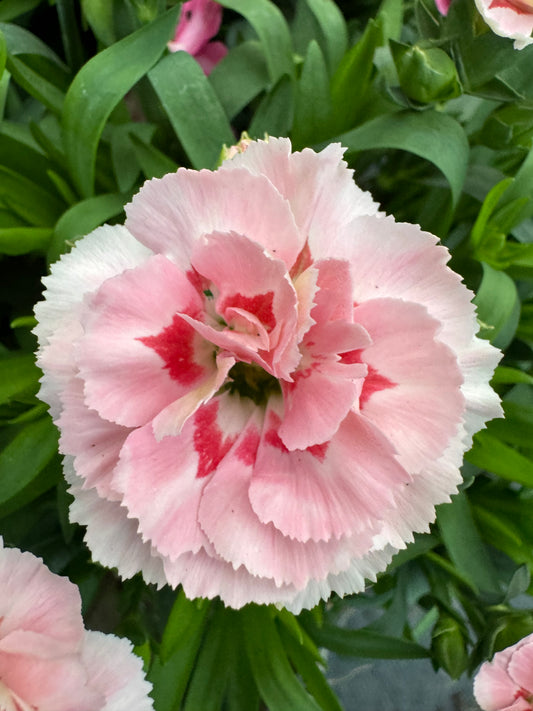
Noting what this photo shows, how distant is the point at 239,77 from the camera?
2.08 ft

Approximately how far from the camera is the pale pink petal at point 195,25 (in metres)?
0.65

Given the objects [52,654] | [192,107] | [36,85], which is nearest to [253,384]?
[52,654]

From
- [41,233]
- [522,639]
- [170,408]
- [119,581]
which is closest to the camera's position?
[170,408]

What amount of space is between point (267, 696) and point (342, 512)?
1.14ft

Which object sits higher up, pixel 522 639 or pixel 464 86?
pixel 464 86

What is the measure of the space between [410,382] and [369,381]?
0.8 inches

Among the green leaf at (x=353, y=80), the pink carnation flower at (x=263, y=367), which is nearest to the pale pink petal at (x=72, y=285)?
the pink carnation flower at (x=263, y=367)

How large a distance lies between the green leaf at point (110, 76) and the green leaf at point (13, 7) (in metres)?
0.19

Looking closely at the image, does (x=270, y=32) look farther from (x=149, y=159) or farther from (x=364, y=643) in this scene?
(x=364, y=643)

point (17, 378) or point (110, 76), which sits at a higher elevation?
point (110, 76)

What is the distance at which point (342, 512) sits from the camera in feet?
1.11

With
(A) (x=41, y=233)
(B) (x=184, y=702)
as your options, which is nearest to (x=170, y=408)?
(A) (x=41, y=233)

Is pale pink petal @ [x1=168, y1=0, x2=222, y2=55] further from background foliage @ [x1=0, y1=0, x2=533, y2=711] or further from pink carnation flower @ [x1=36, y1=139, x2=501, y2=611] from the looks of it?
pink carnation flower @ [x1=36, y1=139, x2=501, y2=611]

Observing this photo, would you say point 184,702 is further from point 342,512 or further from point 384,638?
point 342,512
